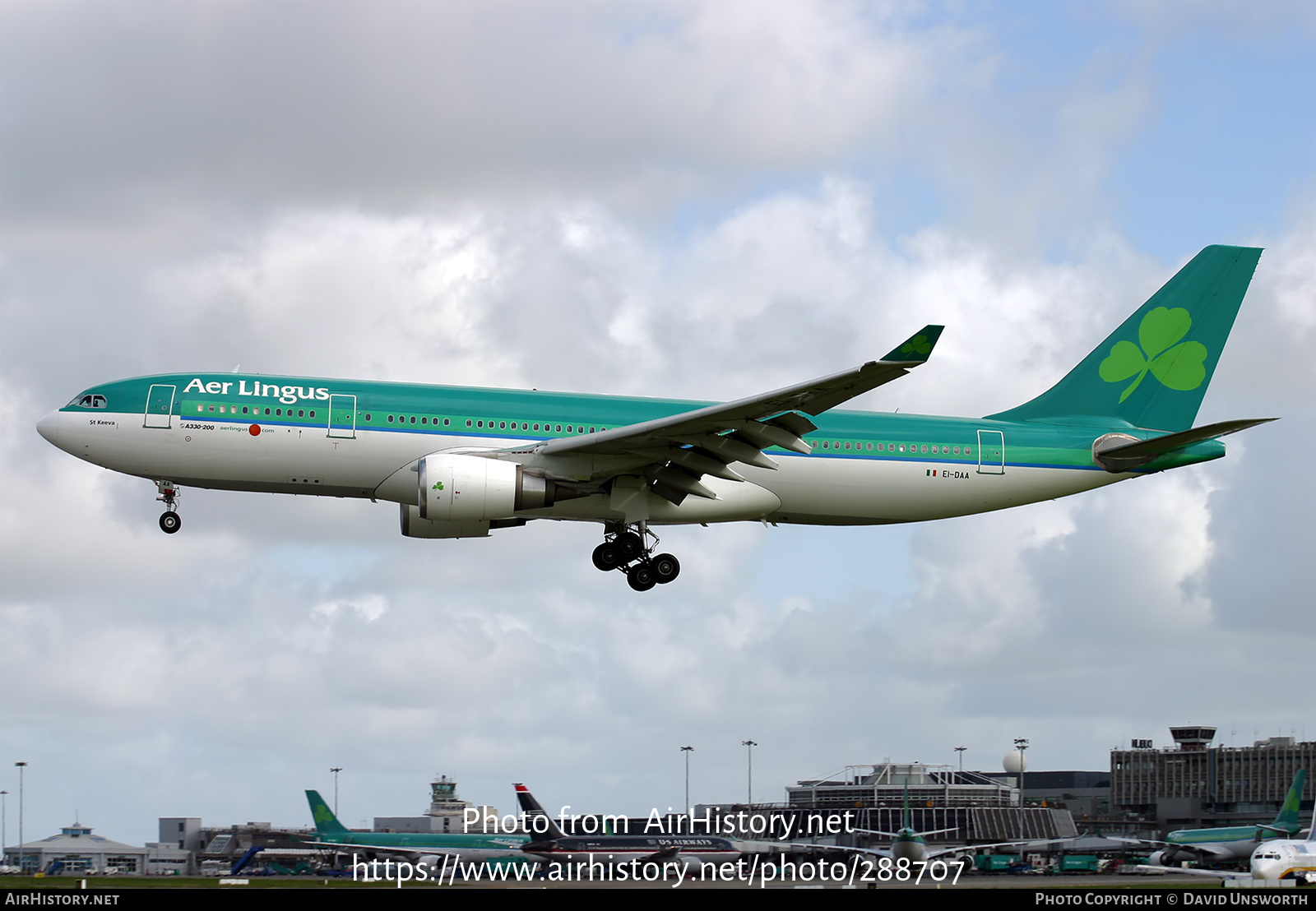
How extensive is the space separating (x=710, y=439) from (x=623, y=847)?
2095 centimetres

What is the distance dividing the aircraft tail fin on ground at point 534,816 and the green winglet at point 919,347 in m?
26.5

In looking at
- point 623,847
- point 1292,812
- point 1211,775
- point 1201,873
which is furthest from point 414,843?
point 1211,775

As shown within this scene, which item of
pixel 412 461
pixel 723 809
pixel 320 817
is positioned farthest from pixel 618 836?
pixel 412 461

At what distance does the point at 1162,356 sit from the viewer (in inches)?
1629

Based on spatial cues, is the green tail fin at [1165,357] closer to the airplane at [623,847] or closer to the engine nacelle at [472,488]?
the engine nacelle at [472,488]

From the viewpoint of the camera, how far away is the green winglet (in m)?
27.9

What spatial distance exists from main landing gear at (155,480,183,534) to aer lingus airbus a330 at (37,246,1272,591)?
0.13 ft

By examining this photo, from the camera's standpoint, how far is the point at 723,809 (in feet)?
220

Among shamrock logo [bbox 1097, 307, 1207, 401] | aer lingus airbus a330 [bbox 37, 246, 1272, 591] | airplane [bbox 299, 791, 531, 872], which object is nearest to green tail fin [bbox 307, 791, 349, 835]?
airplane [bbox 299, 791, 531, 872]

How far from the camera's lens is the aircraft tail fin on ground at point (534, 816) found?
164ft

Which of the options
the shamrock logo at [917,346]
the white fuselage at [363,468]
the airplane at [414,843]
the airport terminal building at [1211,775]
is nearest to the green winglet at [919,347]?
the shamrock logo at [917,346]

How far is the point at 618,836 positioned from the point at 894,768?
37.4m

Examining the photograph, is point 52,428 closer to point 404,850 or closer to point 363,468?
point 363,468
